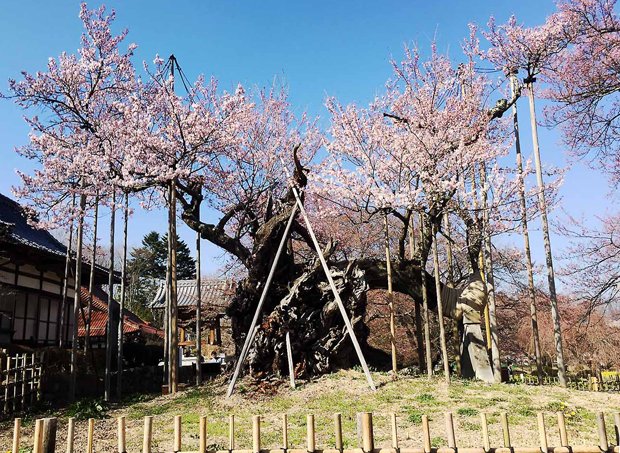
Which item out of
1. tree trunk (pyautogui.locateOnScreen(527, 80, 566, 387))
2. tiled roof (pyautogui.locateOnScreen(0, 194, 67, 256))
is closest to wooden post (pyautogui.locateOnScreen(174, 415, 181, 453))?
tree trunk (pyautogui.locateOnScreen(527, 80, 566, 387))

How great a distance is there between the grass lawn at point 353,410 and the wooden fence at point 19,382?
59 cm

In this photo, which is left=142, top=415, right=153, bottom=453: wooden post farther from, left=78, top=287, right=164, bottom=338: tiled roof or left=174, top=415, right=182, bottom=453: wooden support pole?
left=78, top=287, right=164, bottom=338: tiled roof

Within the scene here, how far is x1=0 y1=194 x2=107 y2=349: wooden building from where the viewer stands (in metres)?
13.5

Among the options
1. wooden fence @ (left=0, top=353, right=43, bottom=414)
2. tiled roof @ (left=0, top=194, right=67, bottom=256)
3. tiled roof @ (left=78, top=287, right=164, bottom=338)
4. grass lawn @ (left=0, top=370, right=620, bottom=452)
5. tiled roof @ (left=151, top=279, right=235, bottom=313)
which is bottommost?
grass lawn @ (left=0, top=370, right=620, bottom=452)

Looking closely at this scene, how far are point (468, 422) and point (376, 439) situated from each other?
5.46ft

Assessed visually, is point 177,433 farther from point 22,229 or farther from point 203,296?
point 203,296

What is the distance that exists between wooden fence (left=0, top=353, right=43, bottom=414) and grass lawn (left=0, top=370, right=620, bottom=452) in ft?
1.94

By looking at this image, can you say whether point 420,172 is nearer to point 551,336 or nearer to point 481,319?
point 481,319

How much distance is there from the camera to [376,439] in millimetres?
6309

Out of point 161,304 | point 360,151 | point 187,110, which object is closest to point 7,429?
point 187,110

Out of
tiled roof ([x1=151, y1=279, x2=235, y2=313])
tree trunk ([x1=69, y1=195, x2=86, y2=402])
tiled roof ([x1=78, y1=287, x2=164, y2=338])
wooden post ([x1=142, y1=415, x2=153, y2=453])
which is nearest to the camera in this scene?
wooden post ([x1=142, y1=415, x2=153, y2=453])

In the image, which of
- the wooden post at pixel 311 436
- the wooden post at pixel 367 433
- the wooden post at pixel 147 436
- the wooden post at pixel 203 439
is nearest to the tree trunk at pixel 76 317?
the wooden post at pixel 147 436

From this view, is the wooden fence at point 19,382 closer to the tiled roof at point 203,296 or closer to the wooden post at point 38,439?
the wooden post at point 38,439

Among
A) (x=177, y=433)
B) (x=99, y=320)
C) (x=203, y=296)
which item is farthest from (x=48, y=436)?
(x=203, y=296)
